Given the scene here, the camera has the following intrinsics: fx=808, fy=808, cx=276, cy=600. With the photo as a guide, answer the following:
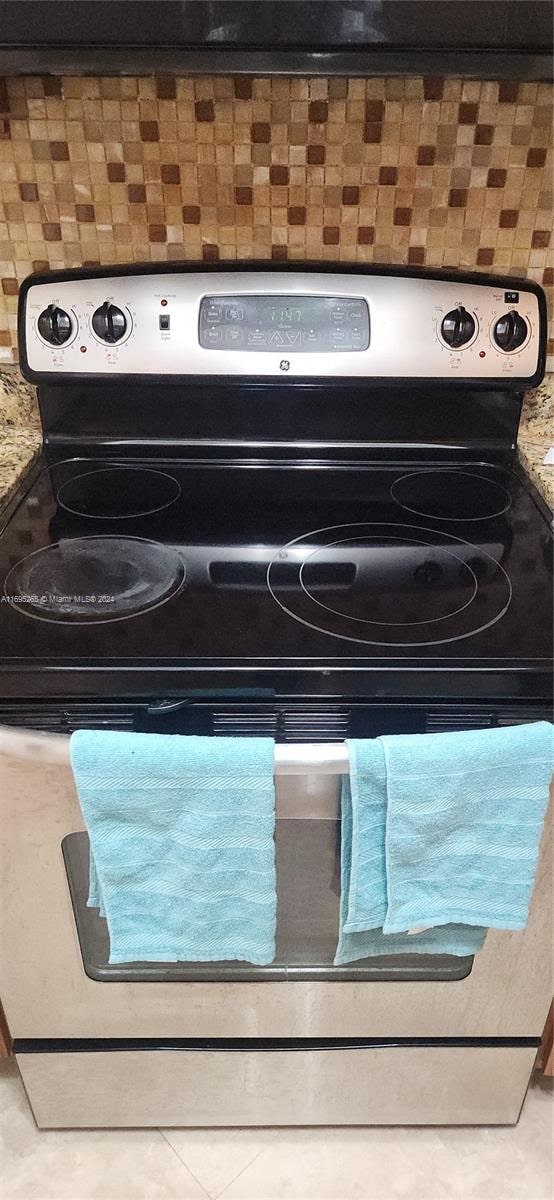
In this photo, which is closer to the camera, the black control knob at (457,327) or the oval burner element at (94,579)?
the oval burner element at (94,579)

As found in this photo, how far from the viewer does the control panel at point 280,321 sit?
1.09 meters

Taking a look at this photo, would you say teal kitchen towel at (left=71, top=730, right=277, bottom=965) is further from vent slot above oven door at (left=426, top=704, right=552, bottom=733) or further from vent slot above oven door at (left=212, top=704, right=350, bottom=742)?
vent slot above oven door at (left=426, top=704, right=552, bottom=733)

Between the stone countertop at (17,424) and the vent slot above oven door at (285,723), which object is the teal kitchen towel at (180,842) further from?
the stone countertop at (17,424)

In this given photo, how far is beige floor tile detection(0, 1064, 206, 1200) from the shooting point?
1.12 m

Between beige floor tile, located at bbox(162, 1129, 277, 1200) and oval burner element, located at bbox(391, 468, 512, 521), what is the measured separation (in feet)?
3.06

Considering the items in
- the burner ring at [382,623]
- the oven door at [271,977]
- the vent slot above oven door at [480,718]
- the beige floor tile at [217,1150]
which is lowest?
the beige floor tile at [217,1150]

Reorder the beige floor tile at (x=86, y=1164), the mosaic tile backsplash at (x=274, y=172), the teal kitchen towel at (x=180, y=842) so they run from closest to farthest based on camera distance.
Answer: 1. the teal kitchen towel at (x=180, y=842)
2. the mosaic tile backsplash at (x=274, y=172)
3. the beige floor tile at (x=86, y=1164)

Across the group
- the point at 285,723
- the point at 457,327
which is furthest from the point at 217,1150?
the point at 457,327

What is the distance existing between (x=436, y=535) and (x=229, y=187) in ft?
1.77

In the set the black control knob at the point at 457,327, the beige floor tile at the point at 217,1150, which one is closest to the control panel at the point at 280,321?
the black control knob at the point at 457,327

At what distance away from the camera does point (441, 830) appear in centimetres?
78

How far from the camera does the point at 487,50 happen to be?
2.80ft

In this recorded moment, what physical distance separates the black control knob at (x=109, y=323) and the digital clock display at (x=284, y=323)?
0.11 meters

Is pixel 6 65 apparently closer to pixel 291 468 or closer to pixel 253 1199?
pixel 291 468
